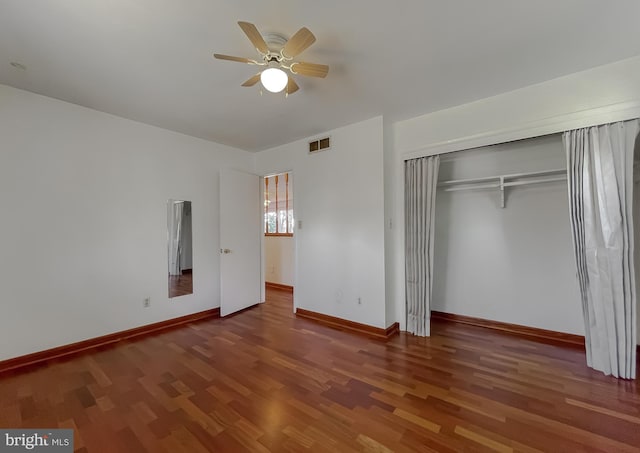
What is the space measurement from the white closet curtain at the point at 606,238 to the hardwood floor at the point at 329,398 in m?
0.30

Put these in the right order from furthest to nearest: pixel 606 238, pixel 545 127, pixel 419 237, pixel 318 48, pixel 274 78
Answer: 1. pixel 419 237
2. pixel 545 127
3. pixel 606 238
4. pixel 318 48
5. pixel 274 78

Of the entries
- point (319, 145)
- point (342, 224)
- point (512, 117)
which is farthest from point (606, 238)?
point (319, 145)

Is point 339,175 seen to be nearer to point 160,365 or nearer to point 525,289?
point 525,289

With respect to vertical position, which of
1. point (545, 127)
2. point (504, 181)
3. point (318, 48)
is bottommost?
point (504, 181)

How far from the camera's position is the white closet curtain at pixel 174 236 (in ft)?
11.9

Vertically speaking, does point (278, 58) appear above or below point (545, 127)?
above

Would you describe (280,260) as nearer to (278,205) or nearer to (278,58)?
(278,205)

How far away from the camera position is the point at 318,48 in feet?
6.54

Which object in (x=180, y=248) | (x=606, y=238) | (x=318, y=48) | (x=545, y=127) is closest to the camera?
(x=318, y=48)

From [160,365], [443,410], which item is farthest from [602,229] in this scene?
[160,365]

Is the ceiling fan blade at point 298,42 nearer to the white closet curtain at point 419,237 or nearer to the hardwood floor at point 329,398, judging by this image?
the white closet curtain at point 419,237

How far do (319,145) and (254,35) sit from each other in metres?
2.19

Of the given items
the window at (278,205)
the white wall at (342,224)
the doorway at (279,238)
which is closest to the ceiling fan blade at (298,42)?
the white wall at (342,224)

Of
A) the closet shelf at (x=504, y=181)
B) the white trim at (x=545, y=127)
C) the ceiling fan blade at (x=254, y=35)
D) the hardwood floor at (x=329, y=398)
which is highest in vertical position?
the ceiling fan blade at (x=254, y=35)
